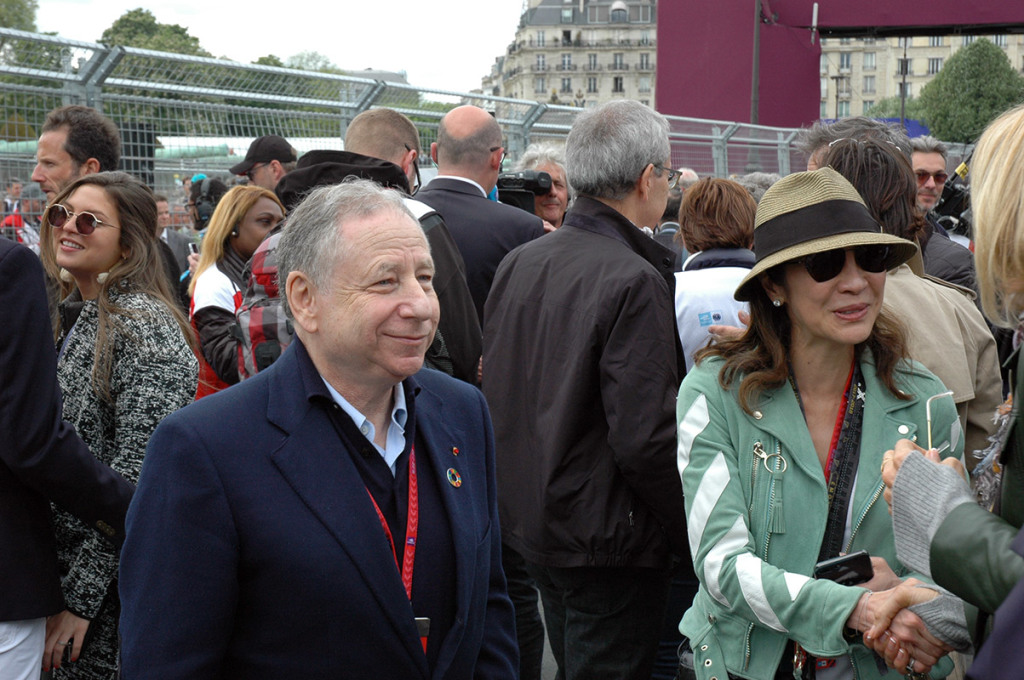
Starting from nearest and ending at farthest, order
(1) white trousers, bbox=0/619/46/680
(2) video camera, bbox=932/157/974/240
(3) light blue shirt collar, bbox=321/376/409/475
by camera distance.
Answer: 1. (3) light blue shirt collar, bbox=321/376/409/475
2. (1) white trousers, bbox=0/619/46/680
3. (2) video camera, bbox=932/157/974/240

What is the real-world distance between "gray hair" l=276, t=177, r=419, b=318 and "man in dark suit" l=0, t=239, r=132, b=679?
86cm

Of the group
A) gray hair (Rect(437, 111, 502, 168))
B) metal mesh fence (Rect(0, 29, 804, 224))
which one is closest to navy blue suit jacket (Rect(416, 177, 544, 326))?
gray hair (Rect(437, 111, 502, 168))

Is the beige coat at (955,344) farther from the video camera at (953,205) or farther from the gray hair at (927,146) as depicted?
the gray hair at (927,146)

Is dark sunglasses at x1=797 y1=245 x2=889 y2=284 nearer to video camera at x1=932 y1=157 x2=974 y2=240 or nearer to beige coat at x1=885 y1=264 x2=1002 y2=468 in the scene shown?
beige coat at x1=885 y1=264 x2=1002 y2=468

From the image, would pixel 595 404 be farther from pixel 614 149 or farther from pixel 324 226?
pixel 324 226

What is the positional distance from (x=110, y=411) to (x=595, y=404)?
1.60m

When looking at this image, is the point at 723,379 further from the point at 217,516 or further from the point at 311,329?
the point at 217,516

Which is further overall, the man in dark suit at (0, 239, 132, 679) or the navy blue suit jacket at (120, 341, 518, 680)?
the man in dark suit at (0, 239, 132, 679)

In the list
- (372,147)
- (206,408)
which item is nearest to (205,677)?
(206,408)

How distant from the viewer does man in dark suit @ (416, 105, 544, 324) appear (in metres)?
4.77

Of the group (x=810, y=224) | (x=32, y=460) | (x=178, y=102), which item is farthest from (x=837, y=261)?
(x=178, y=102)

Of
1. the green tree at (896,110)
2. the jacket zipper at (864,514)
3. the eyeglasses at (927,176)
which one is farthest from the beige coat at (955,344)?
the green tree at (896,110)

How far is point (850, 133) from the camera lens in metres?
3.85

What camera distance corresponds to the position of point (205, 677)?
1969 mm
